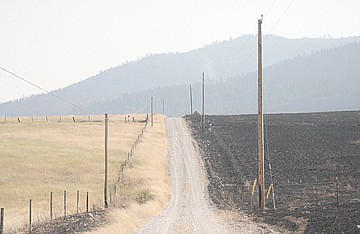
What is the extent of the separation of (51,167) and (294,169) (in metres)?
18.6

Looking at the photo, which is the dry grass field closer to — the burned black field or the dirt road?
the dirt road

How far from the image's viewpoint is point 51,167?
45312 millimetres

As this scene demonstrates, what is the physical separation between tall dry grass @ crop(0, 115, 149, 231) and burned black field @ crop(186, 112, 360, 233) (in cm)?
822

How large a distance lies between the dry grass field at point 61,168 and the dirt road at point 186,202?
132cm

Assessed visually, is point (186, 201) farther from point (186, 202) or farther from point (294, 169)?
point (294, 169)

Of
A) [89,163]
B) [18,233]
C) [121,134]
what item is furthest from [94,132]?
[18,233]

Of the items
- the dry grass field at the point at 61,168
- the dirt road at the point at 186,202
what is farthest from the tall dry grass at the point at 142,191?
the dirt road at the point at 186,202

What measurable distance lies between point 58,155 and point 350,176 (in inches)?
976

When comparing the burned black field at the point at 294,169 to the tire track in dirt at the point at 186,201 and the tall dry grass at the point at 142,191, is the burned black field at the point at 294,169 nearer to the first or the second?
the tire track in dirt at the point at 186,201

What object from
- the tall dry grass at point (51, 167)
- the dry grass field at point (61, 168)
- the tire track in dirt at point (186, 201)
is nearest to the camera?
the tire track in dirt at point (186, 201)

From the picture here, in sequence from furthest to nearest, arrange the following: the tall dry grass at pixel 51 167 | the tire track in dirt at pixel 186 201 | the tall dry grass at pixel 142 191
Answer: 1. the tall dry grass at pixel 51 167
2. the tall dry grass at pixel 142 191
3. the tire track in dirt at pixel 186 201

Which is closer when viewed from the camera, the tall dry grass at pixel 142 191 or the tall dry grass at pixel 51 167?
the tall dry grass at pixel 142 191

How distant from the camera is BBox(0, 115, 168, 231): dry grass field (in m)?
33.1

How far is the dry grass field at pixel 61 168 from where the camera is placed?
109 feet
